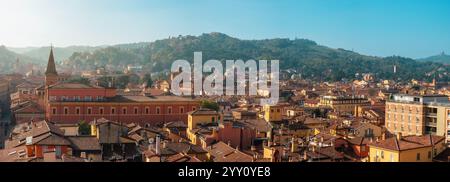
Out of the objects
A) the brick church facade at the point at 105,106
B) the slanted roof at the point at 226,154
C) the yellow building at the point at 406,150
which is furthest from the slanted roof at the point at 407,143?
the brick church facade at the point at 105,106

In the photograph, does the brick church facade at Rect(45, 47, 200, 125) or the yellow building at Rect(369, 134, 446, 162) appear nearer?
the yellow building at Rect(369, 134, 446, 162)

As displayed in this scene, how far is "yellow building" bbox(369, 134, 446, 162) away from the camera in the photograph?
23094mm

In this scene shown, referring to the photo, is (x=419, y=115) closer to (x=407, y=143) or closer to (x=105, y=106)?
(x=407, y=143)

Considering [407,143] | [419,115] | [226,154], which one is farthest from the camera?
[419,115]

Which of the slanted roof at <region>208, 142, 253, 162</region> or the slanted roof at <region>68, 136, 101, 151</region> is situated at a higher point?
the slanted roof at <region>68, 136, 101, 151</region>

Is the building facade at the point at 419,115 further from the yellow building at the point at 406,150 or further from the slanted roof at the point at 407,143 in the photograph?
the yellow building at the point at 406,150

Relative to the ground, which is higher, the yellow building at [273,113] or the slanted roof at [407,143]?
the slanted roof at [407,143]

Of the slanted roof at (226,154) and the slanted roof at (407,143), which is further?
the slanted roof at (226,154)

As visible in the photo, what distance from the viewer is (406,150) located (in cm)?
2303

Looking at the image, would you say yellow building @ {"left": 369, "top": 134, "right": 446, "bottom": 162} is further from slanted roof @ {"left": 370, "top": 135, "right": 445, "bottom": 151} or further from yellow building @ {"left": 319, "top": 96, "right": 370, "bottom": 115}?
yellow building @ {"left": 319, "top": 96, "right": 370, "bottom": 115}

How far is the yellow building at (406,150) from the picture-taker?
909 inches

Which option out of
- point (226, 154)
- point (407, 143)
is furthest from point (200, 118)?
Result: point (407, 143)

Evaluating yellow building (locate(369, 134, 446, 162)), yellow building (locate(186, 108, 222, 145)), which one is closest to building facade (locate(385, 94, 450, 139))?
yellow building (locate(186, 108, 222, 145))
